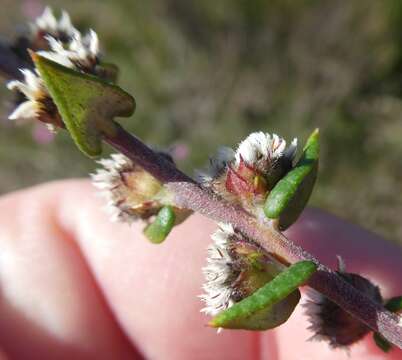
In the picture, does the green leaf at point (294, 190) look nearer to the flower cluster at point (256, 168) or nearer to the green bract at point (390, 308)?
the flower cluster at point (256, 168)

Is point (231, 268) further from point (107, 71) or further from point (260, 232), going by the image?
point (107, 71)

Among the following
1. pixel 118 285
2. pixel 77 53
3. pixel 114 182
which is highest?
pixel 77 53

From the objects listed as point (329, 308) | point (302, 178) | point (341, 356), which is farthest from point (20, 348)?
point (302, 178)

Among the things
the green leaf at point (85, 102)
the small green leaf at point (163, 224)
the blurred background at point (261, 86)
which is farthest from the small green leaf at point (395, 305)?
the blurred background at point (261, 86)

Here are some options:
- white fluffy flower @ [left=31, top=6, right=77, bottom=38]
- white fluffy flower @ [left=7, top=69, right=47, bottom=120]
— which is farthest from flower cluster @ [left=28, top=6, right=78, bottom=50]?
white fluffy flower @ [left=7, top=69, right=47, bottom=120]

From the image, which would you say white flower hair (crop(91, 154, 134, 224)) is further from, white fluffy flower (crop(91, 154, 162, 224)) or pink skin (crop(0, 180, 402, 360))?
pink skin (crop(0, 180, 402, 360))

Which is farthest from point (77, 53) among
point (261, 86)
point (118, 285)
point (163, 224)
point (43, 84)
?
point (261, 86)
